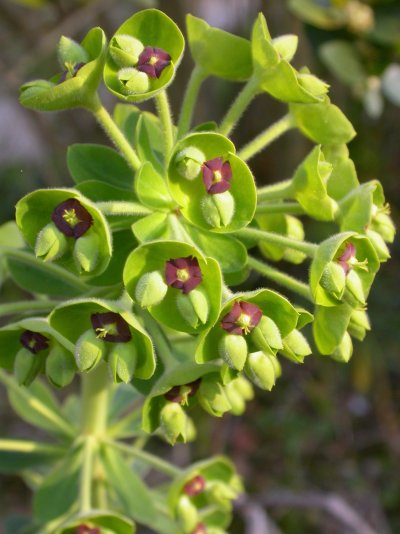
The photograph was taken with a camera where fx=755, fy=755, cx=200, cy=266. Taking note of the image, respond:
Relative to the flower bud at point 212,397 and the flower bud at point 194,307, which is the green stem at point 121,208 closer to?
the flower bud at point 194,307

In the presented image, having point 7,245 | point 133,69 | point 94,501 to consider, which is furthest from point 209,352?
point 94,501

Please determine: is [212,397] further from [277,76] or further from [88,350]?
[277,76]

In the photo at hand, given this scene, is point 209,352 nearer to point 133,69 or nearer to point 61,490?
point 133,69

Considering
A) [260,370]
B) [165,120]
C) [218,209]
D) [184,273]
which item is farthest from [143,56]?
[260,370]

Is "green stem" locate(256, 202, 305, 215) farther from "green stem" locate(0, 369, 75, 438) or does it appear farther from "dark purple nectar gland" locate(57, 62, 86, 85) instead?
"green stem" locate(0, 369, 75, 438)

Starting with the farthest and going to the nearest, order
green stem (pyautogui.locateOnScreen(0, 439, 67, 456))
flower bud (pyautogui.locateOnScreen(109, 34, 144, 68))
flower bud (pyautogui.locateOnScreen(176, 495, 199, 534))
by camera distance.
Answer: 1. green stem (pyautogui.locateOnScreen(0, 439, 67, 456))
2. flower bud (pyautogui.locateOnScreen(176, 495, 199, 534))
3. flower bud (pyautogui.locateOnScreen(109, 34, 144, 68))

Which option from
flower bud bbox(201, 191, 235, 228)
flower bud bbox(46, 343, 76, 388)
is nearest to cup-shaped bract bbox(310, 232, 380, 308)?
flower bud bbox(201, 191, 235, 228)
